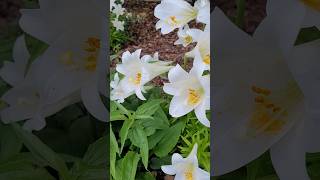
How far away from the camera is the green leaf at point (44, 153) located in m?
0.79

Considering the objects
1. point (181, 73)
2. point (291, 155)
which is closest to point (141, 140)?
point (181, 73)

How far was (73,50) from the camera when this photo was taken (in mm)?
867

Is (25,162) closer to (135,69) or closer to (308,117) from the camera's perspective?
(135,69)

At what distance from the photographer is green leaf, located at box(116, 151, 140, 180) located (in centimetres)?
84

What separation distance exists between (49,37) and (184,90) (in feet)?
0.75

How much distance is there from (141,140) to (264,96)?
0.20 m

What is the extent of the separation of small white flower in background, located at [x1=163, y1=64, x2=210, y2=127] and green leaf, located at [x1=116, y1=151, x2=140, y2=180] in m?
0.09

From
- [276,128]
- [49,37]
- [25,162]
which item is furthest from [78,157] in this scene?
[276,128]

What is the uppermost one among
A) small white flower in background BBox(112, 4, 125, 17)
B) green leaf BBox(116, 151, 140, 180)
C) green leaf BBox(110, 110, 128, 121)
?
small white flower in background BBox(112, 4, 125, 17)

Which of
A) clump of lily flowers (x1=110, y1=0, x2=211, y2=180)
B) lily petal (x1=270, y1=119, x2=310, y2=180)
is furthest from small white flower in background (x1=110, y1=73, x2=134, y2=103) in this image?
lily petal (x1=270, y1=119, x2=310, y2=180)

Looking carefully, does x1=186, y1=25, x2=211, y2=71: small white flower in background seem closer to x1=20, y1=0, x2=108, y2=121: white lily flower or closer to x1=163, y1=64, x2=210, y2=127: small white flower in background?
x1=163, y1=64, x2=210, y2=127: small white flower in background

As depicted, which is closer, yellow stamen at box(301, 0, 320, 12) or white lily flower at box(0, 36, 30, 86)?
yellow stamen at box(301, 0, 320, 12)

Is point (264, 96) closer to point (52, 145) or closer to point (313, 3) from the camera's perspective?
point (313, 3)

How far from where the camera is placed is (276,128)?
2.59 ft
